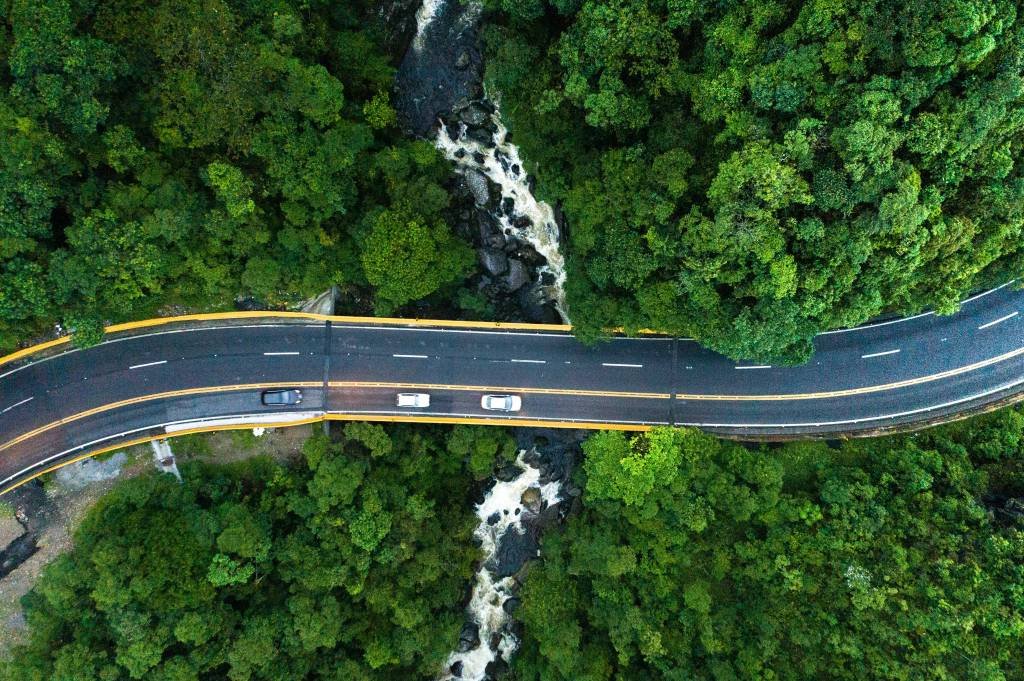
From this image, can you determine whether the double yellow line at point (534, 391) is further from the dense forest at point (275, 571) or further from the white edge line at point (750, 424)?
the dense forest at point (275, 571)

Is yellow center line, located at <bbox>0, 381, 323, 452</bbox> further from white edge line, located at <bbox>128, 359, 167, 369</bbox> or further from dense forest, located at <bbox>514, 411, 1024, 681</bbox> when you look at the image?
dense forest, located at <bbox>514, 411, 1024, 681</bbox>

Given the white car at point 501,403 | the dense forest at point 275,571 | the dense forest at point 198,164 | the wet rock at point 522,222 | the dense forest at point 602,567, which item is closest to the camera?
the dense forest at point 198,164

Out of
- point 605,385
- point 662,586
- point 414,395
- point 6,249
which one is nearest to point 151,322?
point 6,249

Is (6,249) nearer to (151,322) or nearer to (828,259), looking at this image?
(151,322)

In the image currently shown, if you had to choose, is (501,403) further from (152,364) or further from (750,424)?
(152,364)

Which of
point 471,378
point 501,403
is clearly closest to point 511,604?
point 501,403

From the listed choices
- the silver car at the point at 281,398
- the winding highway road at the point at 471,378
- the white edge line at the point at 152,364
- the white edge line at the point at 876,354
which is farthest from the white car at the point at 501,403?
the white edge line at the point at 876,354
